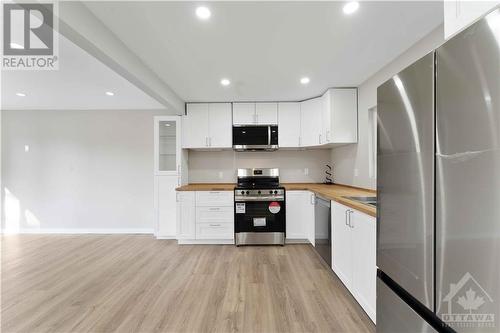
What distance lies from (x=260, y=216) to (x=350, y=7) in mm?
2783

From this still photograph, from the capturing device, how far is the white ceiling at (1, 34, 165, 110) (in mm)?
2496

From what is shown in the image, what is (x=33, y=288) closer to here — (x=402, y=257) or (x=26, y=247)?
(x=26, y=247)

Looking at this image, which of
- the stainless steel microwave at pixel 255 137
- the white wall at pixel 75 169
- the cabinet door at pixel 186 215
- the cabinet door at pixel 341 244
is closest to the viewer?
the cabinet door at pixel 341 244

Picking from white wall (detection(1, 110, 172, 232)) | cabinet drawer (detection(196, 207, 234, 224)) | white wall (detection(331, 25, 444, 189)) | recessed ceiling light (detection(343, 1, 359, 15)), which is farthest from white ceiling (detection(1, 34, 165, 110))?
white wall (detection(331, 25, 444, 189))

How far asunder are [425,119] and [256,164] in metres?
3.37

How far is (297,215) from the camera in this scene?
139 inches

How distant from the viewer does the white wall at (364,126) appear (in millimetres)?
2086

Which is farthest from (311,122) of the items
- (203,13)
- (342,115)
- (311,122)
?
(203,13)

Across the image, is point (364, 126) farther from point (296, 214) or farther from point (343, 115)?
point (296, 214)

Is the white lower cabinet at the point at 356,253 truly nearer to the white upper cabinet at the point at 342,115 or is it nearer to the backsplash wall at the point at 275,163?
the white upper cabinet at the point at 342,115

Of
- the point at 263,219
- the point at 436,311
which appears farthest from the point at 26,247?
the point at 436,311

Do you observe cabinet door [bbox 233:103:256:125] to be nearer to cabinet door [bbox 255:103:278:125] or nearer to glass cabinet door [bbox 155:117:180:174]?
cabinet door [bbox 255:103:278:125]

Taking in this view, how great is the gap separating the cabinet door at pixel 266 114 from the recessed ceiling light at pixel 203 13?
7.10ft

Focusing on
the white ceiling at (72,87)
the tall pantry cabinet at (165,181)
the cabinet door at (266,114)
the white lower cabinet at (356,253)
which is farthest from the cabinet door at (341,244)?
the white ceiling at (72,87)
